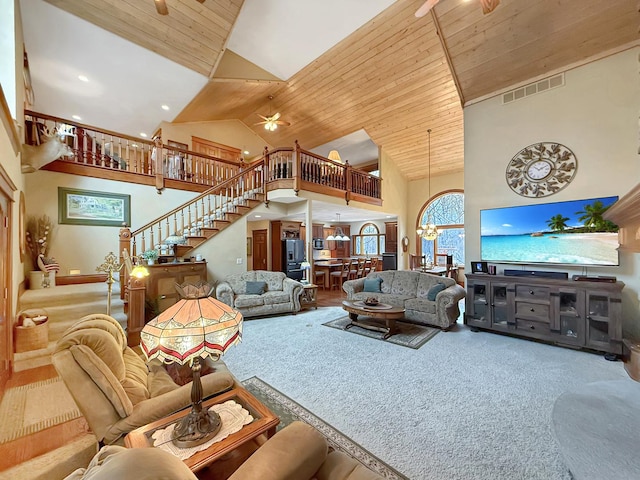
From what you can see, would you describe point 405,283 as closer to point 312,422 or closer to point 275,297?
point 275,297

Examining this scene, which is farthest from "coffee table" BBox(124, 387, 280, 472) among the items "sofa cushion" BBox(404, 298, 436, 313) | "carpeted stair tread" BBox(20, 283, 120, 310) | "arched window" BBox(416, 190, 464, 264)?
"arched window" BBox(416, 190, 464, 264)

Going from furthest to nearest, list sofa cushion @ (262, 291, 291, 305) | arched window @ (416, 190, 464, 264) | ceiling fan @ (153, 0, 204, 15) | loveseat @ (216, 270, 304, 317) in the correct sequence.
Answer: arched window @ (416, 190, 464, 264) → sofa cushion @ (262, 291, 291, 305) → loveseat @ (216, 270, 304, 317) → ceiling fan @ (153, 0, 204, 15)

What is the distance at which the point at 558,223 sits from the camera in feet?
12.3

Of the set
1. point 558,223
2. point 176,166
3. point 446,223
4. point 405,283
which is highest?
point 176,166

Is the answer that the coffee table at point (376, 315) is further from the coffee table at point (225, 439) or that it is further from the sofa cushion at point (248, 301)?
the coffee table at point (225, 439)

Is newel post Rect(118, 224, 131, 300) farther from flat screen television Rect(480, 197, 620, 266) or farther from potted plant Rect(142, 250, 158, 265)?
flat screen television Rect(480, 197, 620, 266)

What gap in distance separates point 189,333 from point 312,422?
1.48m

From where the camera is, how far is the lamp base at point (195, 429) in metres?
1.28

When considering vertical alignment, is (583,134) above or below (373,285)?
above

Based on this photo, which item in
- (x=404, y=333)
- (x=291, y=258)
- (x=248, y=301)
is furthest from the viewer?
(x=291, y=258)

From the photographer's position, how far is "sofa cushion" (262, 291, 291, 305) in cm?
517

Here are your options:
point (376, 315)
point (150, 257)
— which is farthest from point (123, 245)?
point (376, 315)

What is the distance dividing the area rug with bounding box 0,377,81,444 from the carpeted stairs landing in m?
0.58

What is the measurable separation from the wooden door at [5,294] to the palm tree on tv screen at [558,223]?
6605 millimetres
